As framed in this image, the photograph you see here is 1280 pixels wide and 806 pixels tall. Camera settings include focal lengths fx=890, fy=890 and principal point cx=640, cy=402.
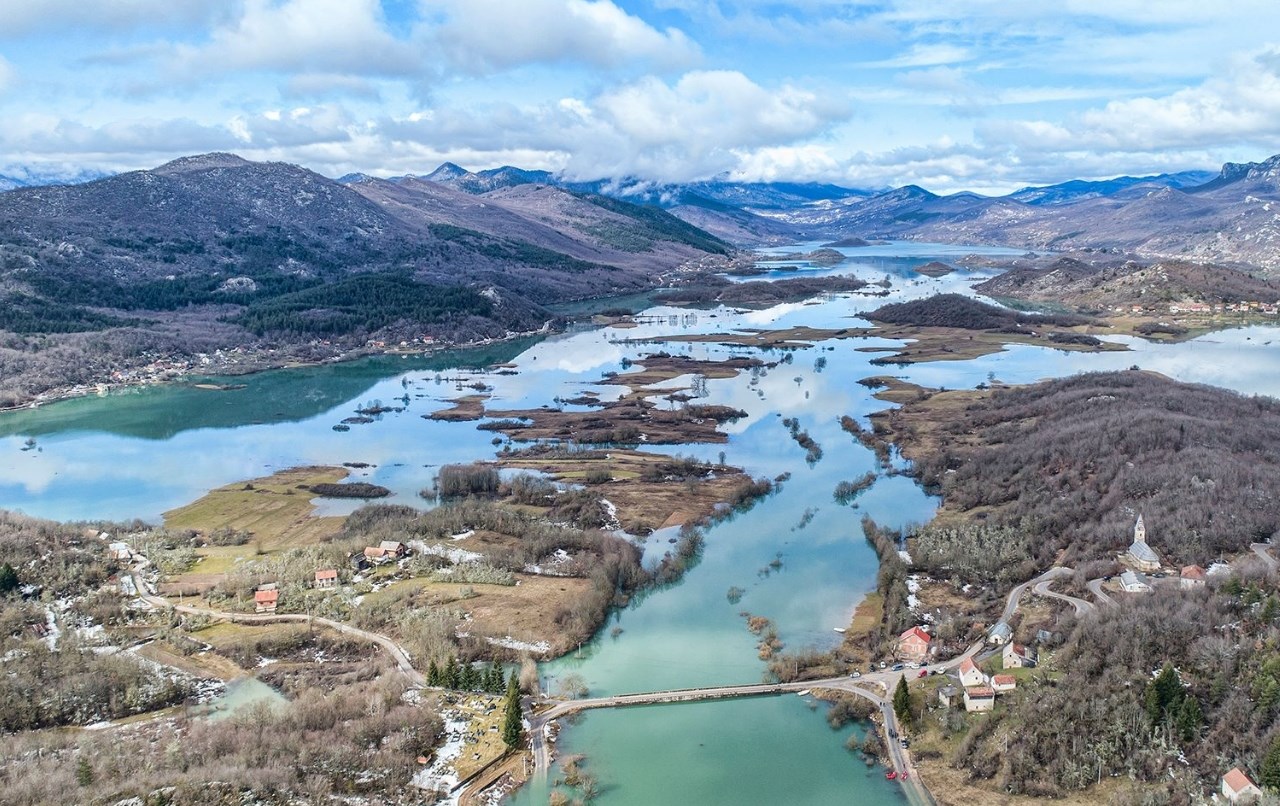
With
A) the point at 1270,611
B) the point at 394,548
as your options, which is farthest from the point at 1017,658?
the point at 394,548

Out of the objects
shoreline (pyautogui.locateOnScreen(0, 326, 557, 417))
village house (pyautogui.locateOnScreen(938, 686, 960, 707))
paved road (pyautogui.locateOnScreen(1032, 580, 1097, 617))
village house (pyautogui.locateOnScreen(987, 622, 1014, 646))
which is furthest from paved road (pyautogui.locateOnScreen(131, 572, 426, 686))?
shoreline (pyautogui.locateOnScreen(0, 326, 557, 417))

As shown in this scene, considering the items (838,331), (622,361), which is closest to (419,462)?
(622,361)

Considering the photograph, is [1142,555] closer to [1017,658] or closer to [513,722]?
[1017,658]

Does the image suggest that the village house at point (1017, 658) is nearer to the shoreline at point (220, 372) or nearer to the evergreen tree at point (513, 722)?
the evergreen tree at point (513, 722)

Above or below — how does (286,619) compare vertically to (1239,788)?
A: below

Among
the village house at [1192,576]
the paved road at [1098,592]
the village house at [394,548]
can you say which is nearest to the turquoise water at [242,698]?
the village house at [394,548]

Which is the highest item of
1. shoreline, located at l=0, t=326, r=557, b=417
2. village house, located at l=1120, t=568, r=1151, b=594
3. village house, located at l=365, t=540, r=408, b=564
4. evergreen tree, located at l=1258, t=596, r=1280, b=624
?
shoreline, located at l=0, t=326, r=557, b=417

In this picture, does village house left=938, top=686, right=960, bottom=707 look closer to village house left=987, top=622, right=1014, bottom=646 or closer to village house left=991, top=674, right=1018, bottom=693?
village house left=991, top=674, right=1018, bottom=693
